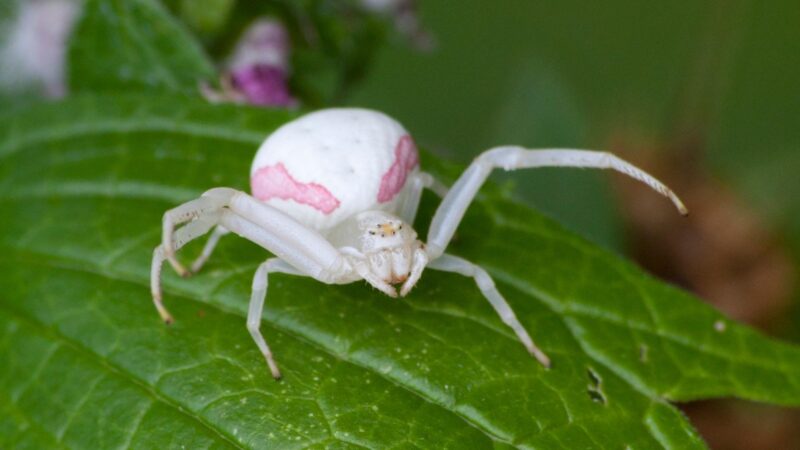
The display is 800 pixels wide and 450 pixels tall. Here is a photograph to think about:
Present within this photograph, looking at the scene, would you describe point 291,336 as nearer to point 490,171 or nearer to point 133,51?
point 490,171

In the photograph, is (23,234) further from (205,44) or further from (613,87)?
(613,87)

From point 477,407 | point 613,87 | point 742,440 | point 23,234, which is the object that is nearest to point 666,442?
point 477,407

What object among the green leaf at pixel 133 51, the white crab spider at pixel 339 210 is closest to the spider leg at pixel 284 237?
the white crab spider at pixel 339 210

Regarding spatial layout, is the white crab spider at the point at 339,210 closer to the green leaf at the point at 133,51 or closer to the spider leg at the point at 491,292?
the spider leg at the point at 491,292

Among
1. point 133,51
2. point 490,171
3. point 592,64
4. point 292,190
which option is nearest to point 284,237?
point 292,190

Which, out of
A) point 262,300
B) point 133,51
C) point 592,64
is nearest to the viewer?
point 262,300
